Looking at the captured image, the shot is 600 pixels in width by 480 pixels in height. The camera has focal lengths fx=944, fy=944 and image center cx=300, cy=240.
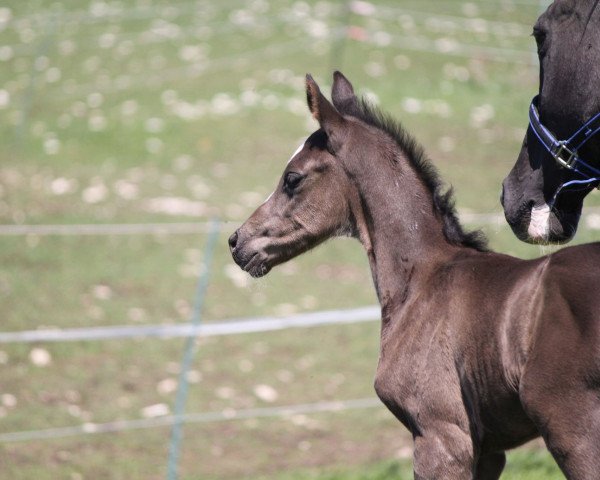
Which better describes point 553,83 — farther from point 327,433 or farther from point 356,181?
point 327,433

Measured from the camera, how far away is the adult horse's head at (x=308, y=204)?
13.5ft

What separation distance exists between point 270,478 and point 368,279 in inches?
146

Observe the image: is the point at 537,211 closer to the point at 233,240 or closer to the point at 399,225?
the point at 399,225

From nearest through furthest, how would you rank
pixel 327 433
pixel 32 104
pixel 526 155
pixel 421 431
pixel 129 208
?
pixel 421 431
pixel 526 155
pixel 327 433
pixel 129 208
pixel 32 104

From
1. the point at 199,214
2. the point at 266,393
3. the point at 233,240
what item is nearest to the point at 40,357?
the point at 266,393

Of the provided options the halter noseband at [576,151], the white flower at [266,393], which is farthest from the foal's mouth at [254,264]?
the white flower at [266,393]

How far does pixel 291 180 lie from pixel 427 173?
60 cm

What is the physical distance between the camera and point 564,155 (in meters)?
3.82

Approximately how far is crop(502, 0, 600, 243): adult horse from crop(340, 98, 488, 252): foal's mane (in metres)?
0.23

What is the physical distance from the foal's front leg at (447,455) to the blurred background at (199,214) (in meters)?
1.77

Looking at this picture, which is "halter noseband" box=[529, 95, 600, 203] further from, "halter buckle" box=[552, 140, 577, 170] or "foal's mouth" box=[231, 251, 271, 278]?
"foal's mouth" box=[231, 251, 271, 278]

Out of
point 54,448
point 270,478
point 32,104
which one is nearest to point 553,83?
point 270,478

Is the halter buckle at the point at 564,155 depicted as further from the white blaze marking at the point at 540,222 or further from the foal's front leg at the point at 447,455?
the foal's front leg at the point at 447,455

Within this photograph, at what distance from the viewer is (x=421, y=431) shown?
3.67 meters
